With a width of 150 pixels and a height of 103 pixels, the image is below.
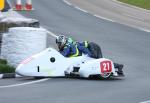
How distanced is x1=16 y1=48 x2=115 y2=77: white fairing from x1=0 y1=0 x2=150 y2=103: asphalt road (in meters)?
0.26

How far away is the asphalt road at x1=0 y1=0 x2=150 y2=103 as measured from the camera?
45.2ft

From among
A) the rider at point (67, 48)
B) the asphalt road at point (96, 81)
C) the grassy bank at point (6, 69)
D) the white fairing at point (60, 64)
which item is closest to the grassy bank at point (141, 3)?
the asphalt road at point (96, 81)

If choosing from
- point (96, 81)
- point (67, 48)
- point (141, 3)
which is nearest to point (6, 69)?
point (67, 48)

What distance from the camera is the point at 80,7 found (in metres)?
43.7

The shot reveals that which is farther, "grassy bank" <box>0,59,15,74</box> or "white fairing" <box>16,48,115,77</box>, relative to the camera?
"grassy bank" <box>0,59,15,74</box>

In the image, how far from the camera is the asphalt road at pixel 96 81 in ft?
45.2

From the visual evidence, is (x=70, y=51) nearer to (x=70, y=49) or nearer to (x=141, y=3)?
(x=70, y=49)

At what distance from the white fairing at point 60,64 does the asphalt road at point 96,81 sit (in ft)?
0.84

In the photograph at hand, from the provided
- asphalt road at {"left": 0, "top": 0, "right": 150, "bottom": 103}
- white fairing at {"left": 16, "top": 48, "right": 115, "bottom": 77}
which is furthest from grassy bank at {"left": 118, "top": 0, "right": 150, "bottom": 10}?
white fairing at {"left": 16, "top": 48, "right": 115, "bottom": 77}

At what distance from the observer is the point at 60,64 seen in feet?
56.0

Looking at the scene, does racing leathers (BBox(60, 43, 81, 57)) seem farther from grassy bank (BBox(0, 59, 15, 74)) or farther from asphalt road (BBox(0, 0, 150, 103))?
grassy bank (BBox(0, 59, 15, 74))

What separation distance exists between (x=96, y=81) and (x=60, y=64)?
3.39 ft

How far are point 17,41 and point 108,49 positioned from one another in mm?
7279

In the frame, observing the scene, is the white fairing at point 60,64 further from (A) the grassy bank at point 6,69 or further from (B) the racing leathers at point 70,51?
(A) the grassy bank at point 6,69
